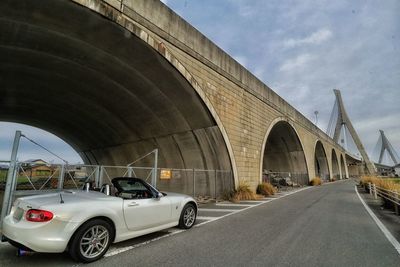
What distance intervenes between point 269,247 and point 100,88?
11.3 meters

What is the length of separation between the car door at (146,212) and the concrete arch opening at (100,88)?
6029 mm

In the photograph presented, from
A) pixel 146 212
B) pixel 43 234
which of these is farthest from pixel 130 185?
pixel 43 234

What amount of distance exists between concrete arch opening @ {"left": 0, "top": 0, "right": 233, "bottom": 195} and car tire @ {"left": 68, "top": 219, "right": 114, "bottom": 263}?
20.8ft

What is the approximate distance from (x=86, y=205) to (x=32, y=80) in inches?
445

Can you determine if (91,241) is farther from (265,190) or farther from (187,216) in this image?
(265,190)

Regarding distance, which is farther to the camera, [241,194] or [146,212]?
[241,194]

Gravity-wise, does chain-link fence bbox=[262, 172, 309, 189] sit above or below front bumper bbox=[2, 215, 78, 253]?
above

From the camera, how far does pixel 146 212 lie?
4.88 m

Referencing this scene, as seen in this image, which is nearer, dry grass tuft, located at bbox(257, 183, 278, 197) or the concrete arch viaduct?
the concrete arch viaduct

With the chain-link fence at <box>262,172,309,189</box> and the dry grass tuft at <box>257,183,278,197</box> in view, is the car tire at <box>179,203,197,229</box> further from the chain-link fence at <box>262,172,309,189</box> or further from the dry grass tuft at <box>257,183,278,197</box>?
the chain-link fence at <box>262,172,309,189</box>

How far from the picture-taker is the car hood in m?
3.71

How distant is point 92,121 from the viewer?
1794cm

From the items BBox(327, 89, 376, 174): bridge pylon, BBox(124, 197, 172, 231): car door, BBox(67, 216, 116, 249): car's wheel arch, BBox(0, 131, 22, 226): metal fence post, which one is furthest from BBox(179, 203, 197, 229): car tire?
BBox(327, 89, 376, 174): bridge pylon

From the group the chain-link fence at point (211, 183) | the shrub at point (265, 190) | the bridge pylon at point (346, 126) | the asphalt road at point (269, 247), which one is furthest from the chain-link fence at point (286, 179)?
the bridge pylon at point (346, 126)
